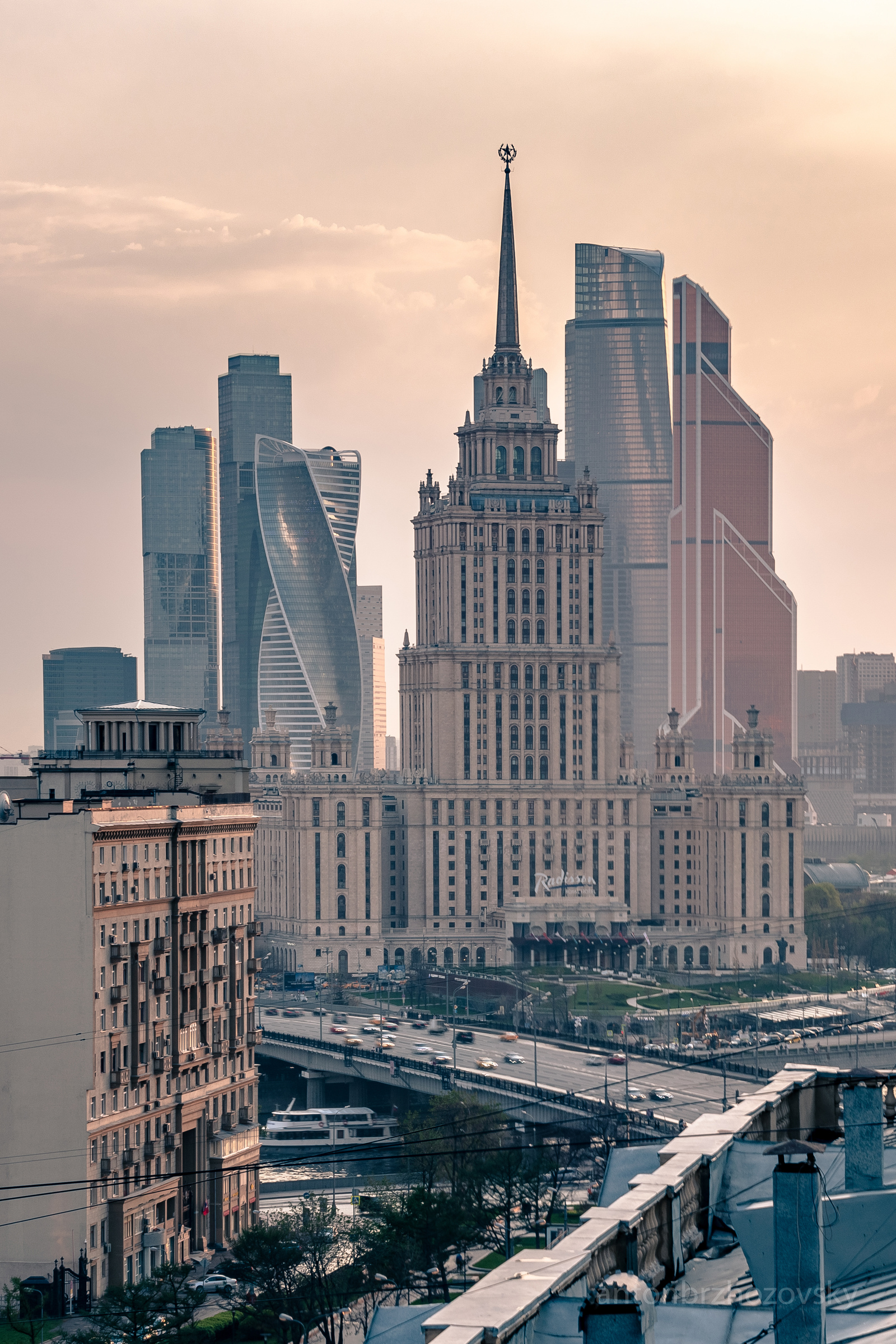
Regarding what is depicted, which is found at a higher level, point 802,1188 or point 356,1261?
point 802,1188

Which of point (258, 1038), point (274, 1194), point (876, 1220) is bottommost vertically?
point (274, 1194)

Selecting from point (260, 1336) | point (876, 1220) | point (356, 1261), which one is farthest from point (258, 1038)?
point (876, 1220)

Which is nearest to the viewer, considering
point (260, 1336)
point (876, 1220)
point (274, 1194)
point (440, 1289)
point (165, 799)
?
point (876, 1220)

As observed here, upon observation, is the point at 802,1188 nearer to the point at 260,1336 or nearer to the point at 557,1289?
the point at 557,1289

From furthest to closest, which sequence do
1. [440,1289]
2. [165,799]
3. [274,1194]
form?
[274,1194], [165,799], [440,1289]

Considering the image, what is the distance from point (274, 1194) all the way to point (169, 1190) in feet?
135

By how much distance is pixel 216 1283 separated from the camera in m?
117

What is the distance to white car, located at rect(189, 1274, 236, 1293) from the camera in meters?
114

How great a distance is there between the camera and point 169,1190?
123 metres

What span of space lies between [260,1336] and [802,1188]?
85801 millimetres

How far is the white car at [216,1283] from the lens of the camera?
375ft

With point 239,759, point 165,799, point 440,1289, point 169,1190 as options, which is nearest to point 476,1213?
point 440,1289

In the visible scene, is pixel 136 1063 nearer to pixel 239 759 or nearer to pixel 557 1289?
pixel 239 759

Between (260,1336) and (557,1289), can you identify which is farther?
(260,1336)
